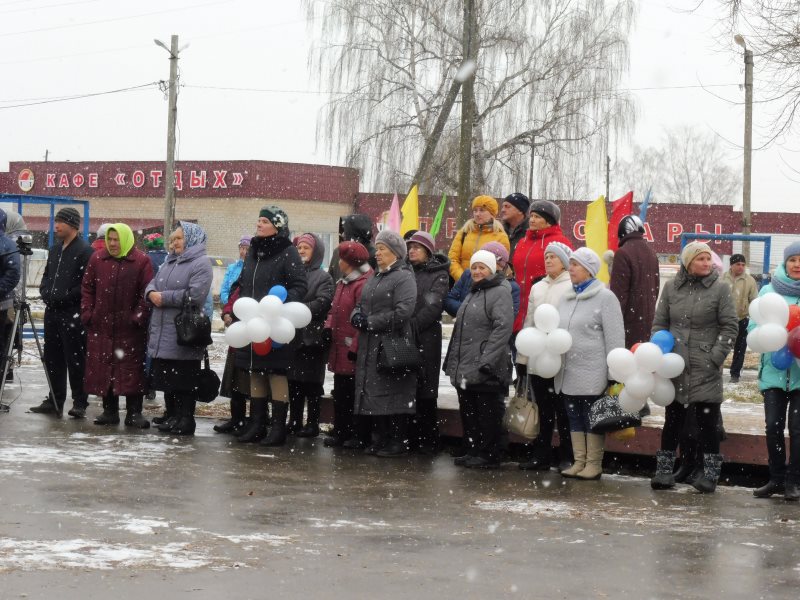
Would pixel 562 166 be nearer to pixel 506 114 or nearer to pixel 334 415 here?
pixel 506 114

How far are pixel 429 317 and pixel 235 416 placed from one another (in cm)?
223

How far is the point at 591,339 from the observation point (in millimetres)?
8742

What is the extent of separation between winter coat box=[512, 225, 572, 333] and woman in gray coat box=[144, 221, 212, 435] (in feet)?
8.69

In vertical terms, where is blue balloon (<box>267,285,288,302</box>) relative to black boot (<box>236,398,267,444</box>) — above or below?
above

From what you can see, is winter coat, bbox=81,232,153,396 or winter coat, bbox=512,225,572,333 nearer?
winter coat, bbox=512,225,572,333

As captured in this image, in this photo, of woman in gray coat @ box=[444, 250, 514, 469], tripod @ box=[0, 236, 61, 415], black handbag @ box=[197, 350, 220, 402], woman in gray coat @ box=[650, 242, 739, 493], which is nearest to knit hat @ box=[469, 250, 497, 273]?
woman in gray coat @ box=[444, 250, 514, 469]

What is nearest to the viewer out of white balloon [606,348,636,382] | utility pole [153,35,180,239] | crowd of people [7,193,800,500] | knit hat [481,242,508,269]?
white balloon [606,348,636,382]

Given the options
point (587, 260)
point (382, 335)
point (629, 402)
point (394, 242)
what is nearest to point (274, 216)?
point (394, 242)

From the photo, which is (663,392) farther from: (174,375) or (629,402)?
(174,375)

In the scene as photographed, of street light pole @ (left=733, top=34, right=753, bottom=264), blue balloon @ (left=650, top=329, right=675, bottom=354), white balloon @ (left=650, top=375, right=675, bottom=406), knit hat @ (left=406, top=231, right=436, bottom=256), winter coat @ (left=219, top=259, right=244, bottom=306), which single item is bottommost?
white balloon @ (left=650, top=375, right=675, bottom=406)

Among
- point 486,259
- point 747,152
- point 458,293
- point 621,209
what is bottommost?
point 458,293

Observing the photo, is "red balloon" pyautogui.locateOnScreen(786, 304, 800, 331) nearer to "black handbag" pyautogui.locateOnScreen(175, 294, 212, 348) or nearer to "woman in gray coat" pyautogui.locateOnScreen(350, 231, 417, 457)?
"woman in gray coat" pyautogui.locateOnScreen(350, 231, 417, 457)

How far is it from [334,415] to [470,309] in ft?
5.61

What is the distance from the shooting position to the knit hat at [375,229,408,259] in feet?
31.3
